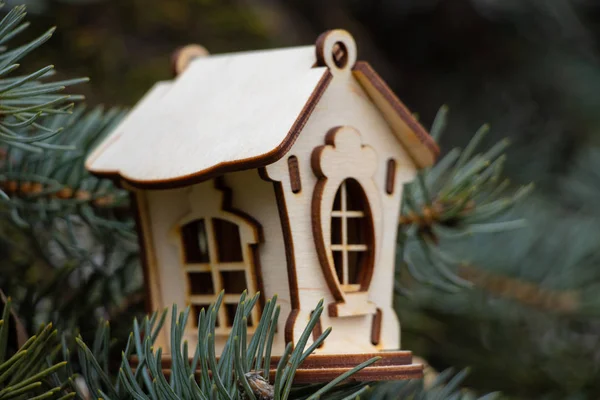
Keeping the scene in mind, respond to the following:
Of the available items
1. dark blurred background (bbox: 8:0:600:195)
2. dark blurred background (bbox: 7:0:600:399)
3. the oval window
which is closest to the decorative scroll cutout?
the oval window

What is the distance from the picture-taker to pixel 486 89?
5.28 feet

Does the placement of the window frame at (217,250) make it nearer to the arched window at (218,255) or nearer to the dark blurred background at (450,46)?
the arched window at (218,255)

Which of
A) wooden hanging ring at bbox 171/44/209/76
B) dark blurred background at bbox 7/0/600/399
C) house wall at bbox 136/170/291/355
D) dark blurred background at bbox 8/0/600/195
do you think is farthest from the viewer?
dark blurred background at bbox 8/0/600/195

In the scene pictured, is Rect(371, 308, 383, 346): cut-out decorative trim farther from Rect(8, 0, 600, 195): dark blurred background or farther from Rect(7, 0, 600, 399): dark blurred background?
Rect(8, 0, 600, 195): dark blurred background

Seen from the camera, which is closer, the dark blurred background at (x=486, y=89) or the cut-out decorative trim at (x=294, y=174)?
the cut-out decorative trim at (x=294, y=174)

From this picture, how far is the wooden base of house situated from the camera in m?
0.60

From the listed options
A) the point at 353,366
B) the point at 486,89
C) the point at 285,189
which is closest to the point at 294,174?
the point at 285,189

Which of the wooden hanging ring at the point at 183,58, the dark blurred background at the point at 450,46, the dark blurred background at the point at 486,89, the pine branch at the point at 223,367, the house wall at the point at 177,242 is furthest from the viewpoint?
the dark blurred background at the point at 450,46

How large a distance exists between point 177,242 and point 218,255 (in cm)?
4

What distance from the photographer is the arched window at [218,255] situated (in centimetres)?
65

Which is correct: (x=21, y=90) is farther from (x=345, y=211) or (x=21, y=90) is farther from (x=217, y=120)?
(x=345, y=211)

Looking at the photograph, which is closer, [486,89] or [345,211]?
[345,211]

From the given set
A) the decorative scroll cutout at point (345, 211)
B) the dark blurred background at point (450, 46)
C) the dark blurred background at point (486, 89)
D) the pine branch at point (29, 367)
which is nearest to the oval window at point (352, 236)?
the decorative scroll cutout at point (345, 211)

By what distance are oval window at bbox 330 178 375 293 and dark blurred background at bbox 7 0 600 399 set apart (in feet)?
1.31
